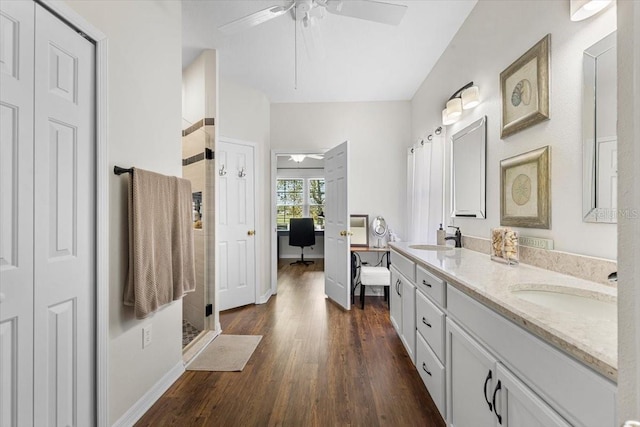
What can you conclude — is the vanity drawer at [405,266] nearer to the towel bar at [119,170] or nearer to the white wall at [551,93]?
the white wall at [551,93]

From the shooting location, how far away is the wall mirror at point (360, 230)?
153 inches

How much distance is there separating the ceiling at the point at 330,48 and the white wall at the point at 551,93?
33cm

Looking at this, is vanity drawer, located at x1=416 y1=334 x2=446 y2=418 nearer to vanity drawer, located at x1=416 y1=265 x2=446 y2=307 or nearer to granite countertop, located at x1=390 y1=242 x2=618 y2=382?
vanity drawer, located at x1=416 y1=265 x2=446 y2=307

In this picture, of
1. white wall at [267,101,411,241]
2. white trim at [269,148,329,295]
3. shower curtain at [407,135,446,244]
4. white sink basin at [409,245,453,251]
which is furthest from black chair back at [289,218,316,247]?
white sink basin at [409,245,453,251]

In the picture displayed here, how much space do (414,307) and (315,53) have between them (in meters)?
2.52

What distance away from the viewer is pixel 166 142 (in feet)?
6.17

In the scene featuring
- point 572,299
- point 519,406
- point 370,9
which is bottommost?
point 519,406

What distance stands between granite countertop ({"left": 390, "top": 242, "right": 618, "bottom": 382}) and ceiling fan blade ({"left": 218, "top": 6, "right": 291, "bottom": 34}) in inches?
70.8

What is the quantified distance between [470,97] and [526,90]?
1.92 feet

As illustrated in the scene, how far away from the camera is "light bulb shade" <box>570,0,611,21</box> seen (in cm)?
113

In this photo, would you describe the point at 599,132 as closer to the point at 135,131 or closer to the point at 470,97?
the point at 470,97

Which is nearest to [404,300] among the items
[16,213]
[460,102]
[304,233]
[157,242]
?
[460,102]

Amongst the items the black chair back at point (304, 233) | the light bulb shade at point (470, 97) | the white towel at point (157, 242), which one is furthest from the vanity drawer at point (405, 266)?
the black chair back at point (304, 233)

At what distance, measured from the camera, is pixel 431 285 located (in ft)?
5.32
